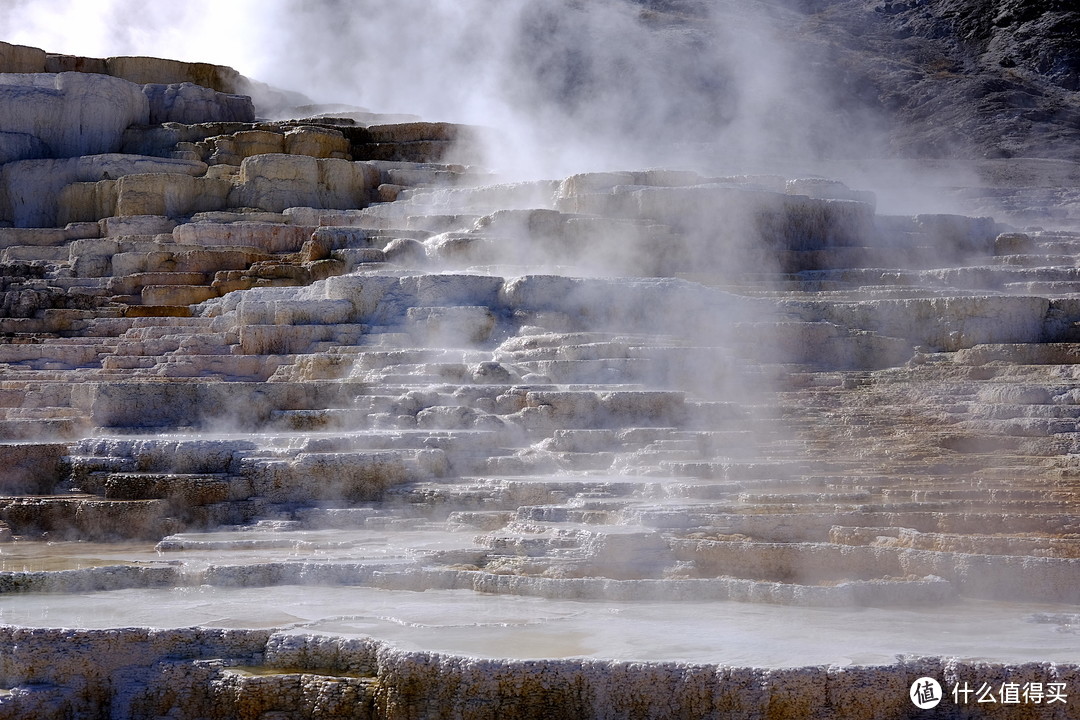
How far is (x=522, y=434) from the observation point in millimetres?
6867

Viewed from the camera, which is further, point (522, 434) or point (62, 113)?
point (62, 113)

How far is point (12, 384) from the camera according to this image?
7.74 m

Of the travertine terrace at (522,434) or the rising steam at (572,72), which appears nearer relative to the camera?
the travertine terrace at (522,434)

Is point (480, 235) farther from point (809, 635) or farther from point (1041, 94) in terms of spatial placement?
point (1041, 94)

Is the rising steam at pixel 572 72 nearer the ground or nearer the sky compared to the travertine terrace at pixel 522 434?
nearer the sky

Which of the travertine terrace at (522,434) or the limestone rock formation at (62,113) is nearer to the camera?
the travertine terrace at (522,434)

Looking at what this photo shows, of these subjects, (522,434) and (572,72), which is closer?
(522,434)

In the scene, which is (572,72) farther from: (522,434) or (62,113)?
(522,434)

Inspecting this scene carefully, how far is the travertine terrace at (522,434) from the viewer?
369 cm

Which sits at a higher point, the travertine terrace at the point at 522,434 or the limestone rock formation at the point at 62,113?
the limestone rock formation at the point at 62,113

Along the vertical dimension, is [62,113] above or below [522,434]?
above

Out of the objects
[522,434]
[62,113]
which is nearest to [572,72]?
[62,113]

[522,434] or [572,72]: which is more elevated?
[572,72]

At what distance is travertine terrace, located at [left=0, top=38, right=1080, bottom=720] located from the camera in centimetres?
369
